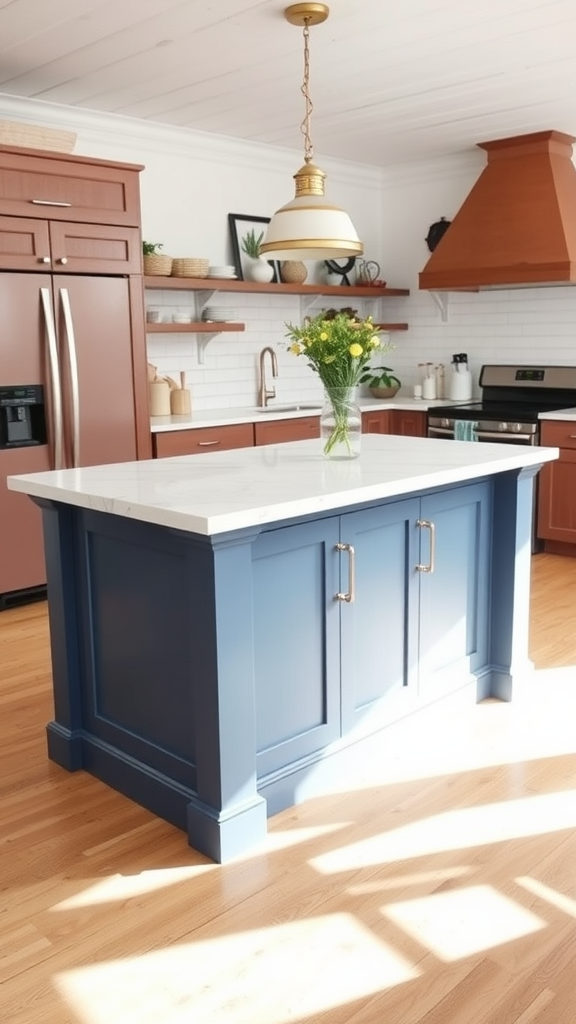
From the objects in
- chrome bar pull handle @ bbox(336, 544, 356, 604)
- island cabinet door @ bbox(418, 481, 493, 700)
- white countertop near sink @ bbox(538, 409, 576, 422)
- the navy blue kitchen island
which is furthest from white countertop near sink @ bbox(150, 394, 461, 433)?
chrome bar pull handle @ bbox(336, 544, 356, 604)

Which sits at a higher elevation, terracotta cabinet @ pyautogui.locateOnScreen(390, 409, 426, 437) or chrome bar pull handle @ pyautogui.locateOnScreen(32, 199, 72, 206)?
chrome bar pull handle @ pyautogui.locateOnScreen(32, 199, 72, 206)

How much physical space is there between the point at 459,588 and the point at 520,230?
3.30 metres

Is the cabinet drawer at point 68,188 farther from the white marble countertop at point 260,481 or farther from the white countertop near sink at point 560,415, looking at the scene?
the white countertop near sink at point 560,415

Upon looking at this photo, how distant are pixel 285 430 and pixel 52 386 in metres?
1.66

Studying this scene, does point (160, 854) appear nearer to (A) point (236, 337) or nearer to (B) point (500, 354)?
(A) point (236, 337)

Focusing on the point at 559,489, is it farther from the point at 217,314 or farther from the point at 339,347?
the point at 339,347

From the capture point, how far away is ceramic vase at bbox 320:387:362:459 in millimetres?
3094

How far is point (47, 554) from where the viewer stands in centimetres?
288

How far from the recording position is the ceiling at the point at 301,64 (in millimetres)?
3680

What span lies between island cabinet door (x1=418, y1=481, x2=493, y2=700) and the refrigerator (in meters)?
2.23

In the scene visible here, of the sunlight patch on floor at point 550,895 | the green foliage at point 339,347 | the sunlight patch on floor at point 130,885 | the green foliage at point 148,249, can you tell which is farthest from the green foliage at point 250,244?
the sunlight patch on floor at point 550,895

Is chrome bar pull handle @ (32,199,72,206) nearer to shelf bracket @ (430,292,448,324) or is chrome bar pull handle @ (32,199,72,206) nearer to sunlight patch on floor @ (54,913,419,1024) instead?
shelf bracket @ (430,292,448,324)

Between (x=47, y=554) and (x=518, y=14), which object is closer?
(x=47, y=554)

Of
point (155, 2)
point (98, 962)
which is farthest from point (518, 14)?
point (98, 962)
